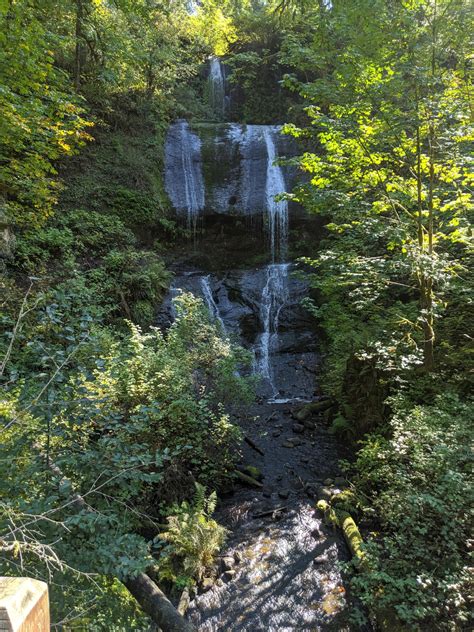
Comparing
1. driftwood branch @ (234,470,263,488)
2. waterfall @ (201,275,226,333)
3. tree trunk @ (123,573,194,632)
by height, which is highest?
tree trunk @ (123,573,194,632)

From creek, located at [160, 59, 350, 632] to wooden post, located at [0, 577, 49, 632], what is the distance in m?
4.02

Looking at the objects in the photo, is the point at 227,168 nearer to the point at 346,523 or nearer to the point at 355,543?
the point at 346,523

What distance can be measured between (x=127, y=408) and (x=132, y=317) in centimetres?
568

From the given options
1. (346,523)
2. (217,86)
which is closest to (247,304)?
(346,523)

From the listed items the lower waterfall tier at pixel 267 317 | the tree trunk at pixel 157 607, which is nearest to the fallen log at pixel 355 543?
the tree trunk at pixel 157 607

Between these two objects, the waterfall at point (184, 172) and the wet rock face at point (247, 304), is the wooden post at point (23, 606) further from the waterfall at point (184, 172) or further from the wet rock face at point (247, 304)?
the waterfall at point (184, 172)

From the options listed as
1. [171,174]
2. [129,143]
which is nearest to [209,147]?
[171,174]

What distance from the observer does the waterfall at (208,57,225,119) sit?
2198 centimetres

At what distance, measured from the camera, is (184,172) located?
16.2m

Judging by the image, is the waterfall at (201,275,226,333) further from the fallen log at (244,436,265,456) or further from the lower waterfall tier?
the fallen log at (244,436,265,456)

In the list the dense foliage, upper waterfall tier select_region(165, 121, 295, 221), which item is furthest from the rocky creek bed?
upper waterfall tier select_region(165, 121, 295, 221)

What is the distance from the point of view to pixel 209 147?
56.0ft

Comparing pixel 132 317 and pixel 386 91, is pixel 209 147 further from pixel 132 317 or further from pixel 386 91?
pixel 386 91

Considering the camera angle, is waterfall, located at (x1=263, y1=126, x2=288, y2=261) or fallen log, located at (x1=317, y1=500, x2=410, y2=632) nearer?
fallen log, located at (x1=317, y1=500, x2=410, y2=632)
